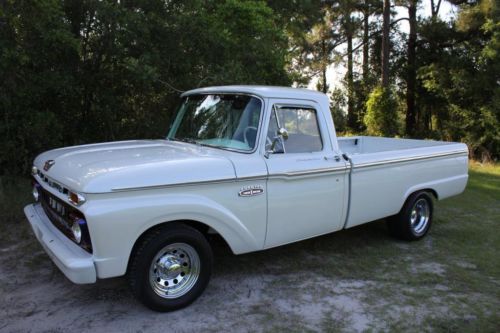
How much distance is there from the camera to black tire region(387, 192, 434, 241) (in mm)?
5602

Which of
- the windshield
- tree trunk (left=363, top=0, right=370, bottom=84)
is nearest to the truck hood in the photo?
the windshield

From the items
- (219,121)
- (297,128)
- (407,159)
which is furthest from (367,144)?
(219,121)

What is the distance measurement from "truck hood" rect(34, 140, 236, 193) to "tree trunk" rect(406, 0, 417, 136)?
2074 centimetres

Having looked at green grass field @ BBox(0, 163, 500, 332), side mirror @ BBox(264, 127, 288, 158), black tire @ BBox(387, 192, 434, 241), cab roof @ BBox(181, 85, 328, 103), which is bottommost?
green grass field @ BBox(0, 163, 500, 332)

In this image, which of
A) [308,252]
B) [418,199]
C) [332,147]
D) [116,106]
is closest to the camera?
[332,147]

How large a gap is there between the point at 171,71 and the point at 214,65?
851 millimetres

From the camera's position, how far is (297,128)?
4520mm

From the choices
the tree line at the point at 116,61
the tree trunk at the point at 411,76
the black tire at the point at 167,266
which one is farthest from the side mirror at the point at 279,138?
the tree trunk at the point at 411,76

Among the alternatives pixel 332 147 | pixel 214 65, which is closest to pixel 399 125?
pixel 214 65

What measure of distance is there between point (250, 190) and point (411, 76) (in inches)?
842

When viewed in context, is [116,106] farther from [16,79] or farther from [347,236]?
[347,236]

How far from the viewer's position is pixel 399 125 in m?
21.5

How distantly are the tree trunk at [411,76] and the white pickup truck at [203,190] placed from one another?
1869 cm

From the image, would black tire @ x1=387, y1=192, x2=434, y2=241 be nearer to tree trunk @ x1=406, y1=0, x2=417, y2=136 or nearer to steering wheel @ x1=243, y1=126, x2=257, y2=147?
steering wheel @ x1=243, y1=126, x2=257, y2=147
